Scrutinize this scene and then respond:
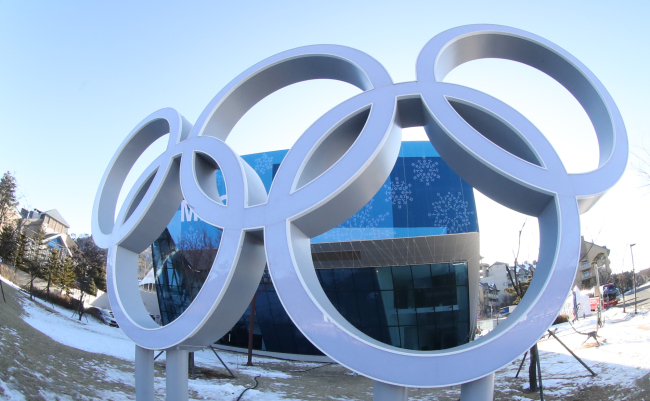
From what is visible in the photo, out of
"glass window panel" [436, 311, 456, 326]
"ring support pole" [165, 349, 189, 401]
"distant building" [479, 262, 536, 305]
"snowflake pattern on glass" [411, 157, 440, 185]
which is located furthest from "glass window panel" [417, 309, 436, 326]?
"distant building" [479, 262, 536, 305]

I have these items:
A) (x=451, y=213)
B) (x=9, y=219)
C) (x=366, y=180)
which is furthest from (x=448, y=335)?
(x=9, y=219)

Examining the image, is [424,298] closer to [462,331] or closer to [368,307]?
[462,331]

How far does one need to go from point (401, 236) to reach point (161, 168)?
13093 mm

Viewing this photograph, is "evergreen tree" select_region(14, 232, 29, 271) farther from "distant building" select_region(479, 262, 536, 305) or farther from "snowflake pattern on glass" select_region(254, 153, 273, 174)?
"distant building" select_region(479, 262, 536, 305)

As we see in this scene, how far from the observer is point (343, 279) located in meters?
20.8

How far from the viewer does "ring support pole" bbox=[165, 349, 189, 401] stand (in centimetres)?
762

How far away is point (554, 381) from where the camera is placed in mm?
12023

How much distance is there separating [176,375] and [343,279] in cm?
1356

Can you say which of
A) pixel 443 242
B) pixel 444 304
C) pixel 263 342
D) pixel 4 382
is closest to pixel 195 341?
pixel 4 382

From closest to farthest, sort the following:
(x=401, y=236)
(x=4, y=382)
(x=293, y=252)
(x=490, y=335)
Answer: (x=490, y=335) → (x=293, y=252) → (x=4, y=382) → (x=401, y=236)

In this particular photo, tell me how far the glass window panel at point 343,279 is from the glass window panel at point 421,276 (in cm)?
303

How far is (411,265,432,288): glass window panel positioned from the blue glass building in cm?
5

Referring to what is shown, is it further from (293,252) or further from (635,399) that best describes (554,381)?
(293,252)

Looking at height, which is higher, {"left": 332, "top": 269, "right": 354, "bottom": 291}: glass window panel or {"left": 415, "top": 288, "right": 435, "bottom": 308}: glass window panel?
{"left": 332, "top": 269, "right": 354, "bottom": 291}: glass window panel
